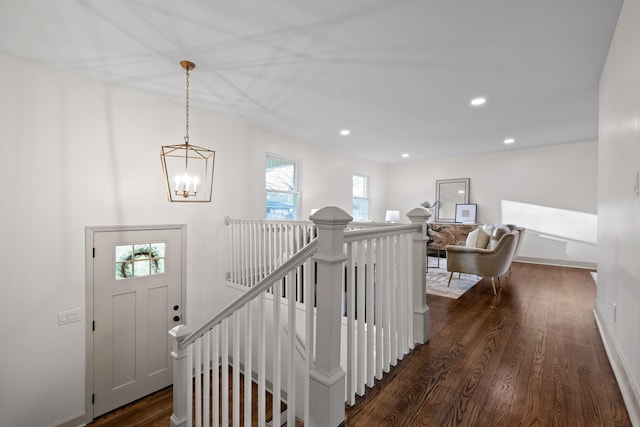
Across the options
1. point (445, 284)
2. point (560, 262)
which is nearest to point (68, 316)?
point (445, 284)

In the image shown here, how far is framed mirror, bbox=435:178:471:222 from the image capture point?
693 cm

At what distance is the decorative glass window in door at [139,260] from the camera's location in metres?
3.16

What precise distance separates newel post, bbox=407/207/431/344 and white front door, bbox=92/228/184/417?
293cm

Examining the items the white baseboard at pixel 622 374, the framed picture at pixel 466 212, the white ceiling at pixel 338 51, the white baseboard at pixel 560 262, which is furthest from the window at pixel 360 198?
the white baseboard at pixel 622 374

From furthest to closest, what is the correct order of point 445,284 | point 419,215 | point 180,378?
point 445,284, point 180,378, point 419,215

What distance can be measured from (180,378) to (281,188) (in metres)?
3.49

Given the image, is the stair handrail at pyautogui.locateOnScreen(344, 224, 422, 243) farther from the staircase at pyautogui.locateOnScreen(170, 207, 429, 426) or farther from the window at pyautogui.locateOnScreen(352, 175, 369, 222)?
the window at pyautogui.locateOnScreen(352, 175, 369, 222)

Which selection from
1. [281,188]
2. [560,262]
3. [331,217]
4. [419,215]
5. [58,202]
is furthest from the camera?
[560,262]

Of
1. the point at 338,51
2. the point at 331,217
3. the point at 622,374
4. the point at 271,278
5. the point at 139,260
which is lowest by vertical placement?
the point at 622,374

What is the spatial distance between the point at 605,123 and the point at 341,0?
2.55m

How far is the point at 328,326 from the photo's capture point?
1.34m

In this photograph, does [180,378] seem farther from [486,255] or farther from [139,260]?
[486,255]

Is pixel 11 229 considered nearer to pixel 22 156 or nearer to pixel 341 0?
pixel 22 156

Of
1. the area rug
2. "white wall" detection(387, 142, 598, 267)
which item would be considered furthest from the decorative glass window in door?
"white wall" detection(387, 142, 598, 267)
